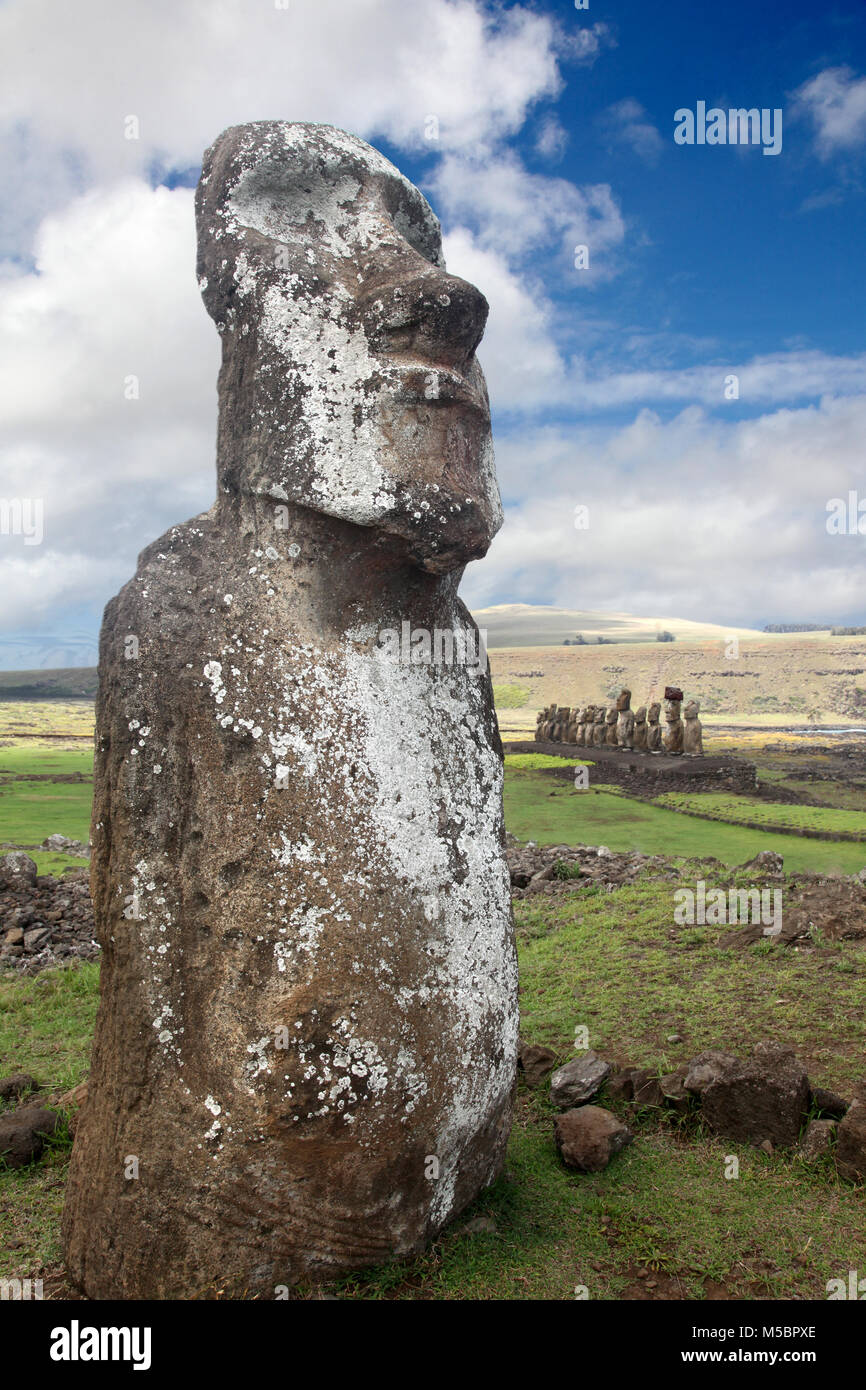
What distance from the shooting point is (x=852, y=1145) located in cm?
404

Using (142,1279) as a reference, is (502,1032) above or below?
above

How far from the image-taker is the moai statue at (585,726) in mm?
35281

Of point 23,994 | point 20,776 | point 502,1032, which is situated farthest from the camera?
point 20,776

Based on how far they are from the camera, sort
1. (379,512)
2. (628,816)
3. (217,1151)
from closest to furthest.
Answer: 1. (217,1151)
2. (379,512)
3. (628,816)

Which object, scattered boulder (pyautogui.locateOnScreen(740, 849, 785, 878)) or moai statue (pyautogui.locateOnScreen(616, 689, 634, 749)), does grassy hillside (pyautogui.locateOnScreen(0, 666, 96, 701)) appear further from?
scattered boulder (pyautogui.locateOnScreen(740, 849, 785, 878))

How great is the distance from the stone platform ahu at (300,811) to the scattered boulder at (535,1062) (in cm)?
129

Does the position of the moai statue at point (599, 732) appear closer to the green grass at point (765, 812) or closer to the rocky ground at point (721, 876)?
the green grass at point (765, 812)

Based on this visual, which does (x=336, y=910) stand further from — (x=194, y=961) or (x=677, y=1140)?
(x=677, y=1140)

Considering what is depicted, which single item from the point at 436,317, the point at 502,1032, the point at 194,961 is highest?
the point at 436,317

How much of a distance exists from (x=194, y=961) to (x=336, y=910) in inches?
21.2

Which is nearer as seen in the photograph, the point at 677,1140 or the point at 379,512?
the point at 379,512

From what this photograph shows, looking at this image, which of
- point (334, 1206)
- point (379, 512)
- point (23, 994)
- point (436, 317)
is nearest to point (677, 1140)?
point (334, 1206)

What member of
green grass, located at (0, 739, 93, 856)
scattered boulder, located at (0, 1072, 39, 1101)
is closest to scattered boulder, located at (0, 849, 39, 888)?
green grass, located at (0, 739, 93, 856)

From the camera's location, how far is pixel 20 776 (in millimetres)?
22406
